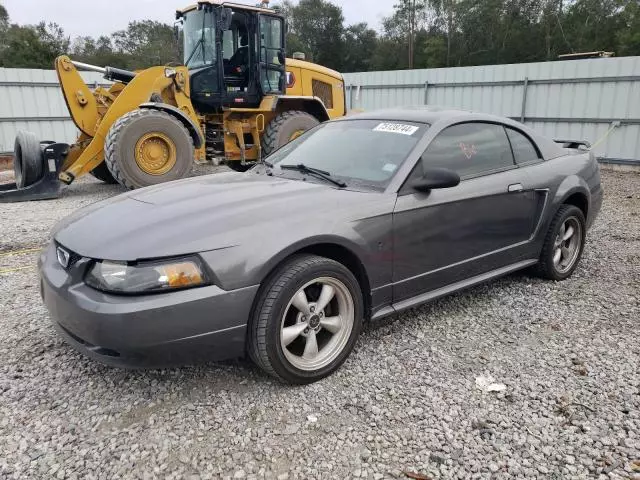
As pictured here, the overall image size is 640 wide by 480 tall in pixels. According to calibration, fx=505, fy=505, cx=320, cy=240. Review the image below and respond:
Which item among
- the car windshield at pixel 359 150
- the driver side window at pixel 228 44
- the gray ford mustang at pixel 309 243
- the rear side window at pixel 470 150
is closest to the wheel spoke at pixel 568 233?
the gray ford mustang at pixel 309 243

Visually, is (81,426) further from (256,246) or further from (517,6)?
(517,6)

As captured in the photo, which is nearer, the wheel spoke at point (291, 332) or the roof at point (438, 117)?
the wheel spoke at point (291, 332)

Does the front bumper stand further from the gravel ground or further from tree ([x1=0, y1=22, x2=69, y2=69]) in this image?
tree ([x1=0, y1=22, x2=69, y2=69])

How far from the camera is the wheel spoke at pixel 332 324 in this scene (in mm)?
2848

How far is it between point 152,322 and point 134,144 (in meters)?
6.34

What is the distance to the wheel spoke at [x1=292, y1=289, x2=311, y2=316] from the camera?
2.68 metres

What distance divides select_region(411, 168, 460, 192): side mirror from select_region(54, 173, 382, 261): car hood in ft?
1.09

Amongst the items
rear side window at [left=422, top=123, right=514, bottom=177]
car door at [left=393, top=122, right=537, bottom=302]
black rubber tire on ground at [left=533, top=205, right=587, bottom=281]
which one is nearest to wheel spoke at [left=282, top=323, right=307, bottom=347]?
car door at [left=393, top=122, right=537, bottom=302]

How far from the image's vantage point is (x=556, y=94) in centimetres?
1184

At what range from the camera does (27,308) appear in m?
3.79

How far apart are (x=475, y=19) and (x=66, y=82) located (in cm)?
5054

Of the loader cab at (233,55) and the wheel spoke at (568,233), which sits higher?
the loader cab at (233,55)

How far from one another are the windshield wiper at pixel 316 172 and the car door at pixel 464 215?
0.39 m

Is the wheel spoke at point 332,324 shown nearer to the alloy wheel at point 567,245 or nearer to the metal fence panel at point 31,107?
the alloy wheel at point 567,245
